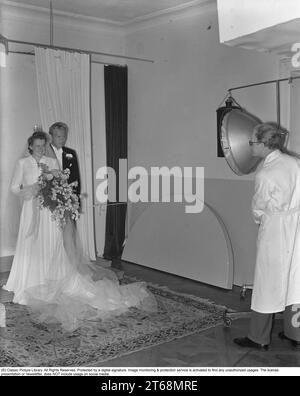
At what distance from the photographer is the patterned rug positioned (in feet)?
9.26

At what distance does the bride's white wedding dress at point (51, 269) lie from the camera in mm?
3617

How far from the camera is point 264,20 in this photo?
258 cm

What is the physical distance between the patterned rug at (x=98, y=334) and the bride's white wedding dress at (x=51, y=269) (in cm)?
13

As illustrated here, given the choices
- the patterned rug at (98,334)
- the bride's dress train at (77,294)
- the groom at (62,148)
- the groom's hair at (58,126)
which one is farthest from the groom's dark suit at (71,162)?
the patterned rug at (98,334)

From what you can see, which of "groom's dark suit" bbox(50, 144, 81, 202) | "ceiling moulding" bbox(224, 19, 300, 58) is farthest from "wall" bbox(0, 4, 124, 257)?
"ceiling moulding" bbox(224, 19, 300, 58)

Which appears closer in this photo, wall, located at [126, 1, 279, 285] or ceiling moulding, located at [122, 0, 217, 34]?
wall, located at [126, 1, 279, 285]

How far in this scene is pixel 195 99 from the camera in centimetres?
466

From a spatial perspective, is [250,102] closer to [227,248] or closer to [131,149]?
[227,248]

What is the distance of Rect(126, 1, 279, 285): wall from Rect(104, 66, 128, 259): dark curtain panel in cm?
8

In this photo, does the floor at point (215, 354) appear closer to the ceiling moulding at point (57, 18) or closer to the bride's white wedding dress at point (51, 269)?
the bride's white wedding dress at point (51, 269)

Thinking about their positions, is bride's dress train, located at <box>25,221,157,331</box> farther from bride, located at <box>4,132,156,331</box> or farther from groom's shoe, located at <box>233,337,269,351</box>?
groom's shoe, located at <box>233,337,269,351</box>

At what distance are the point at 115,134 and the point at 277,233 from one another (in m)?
2.76

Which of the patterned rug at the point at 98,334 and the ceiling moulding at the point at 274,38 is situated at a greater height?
the ceiling moulding at the point at 274,38

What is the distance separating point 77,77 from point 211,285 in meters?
2.02
